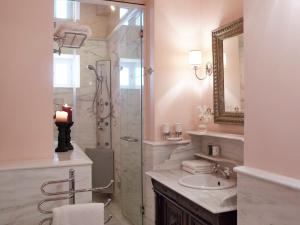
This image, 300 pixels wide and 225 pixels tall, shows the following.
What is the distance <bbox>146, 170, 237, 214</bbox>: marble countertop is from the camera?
1.88 metres

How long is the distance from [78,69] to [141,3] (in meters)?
2.06

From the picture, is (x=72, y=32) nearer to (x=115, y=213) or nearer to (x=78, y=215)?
(x=78, y=215)

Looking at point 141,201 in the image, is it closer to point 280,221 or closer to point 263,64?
point 280,221

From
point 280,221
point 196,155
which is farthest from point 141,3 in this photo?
point 280,221

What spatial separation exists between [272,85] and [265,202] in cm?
63

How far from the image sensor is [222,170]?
2.59 meters

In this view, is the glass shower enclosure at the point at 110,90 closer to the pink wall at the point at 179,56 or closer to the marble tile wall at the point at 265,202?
the pink wall at the point at 179,56

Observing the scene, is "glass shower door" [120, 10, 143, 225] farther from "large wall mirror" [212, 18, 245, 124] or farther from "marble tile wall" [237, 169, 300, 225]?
"marble tile wall" [237, 169, 300, 225]

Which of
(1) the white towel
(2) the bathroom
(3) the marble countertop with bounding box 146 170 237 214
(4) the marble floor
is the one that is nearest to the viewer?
(2) the bathroom

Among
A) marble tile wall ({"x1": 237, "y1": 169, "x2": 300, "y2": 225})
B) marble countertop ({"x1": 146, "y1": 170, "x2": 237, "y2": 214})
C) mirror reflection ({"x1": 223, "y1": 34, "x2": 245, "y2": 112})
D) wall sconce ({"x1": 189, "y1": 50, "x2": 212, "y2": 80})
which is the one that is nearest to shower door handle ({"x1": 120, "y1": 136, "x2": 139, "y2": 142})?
marble countertop ({"x1": 146, "y1": 170, "x2": 237, "y2": 214})

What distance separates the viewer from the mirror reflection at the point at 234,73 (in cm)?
250

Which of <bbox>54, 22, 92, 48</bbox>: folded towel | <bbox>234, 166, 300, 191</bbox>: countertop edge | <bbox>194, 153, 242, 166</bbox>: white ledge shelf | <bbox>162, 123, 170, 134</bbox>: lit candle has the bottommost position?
<bbox>194, 153, 242, 166</bbox>: white ledge shelf

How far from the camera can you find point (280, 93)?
1.48 m

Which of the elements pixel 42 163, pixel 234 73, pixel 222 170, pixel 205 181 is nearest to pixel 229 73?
pixel 234 73
